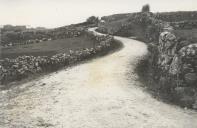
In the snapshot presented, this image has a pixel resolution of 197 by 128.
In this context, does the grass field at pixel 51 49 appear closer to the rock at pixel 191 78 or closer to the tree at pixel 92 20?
the rock at pixel 191 78

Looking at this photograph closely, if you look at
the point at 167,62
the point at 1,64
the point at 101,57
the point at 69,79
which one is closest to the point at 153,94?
the point at 167,62

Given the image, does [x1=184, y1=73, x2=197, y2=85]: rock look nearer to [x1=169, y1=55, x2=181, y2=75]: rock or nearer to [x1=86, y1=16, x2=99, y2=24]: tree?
[x1=169, y1=55, x2=181, y2=75]: rock

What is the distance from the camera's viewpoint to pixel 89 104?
2486cm

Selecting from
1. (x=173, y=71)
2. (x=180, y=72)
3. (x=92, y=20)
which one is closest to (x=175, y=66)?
(x=173, y=71)

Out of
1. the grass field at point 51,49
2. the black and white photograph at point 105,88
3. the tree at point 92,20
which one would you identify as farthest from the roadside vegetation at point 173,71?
the tree at point 92,20

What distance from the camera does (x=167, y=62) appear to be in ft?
98.5

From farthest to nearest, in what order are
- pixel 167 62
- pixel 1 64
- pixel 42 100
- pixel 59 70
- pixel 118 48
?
pixel 118 48 < pixel 1 64 < pixel 59 70 < pixel 167 62 < pixel 42 100

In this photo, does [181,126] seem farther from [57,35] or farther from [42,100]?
[57,35]

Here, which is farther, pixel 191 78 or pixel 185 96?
pixel 191 78

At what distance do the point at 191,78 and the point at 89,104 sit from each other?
23.2ft

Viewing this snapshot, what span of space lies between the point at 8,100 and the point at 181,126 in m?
12.2

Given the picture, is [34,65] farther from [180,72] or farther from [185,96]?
[185,96]

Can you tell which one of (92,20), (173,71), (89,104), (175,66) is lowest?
(89,104)

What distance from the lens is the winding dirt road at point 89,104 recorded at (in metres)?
22.4
